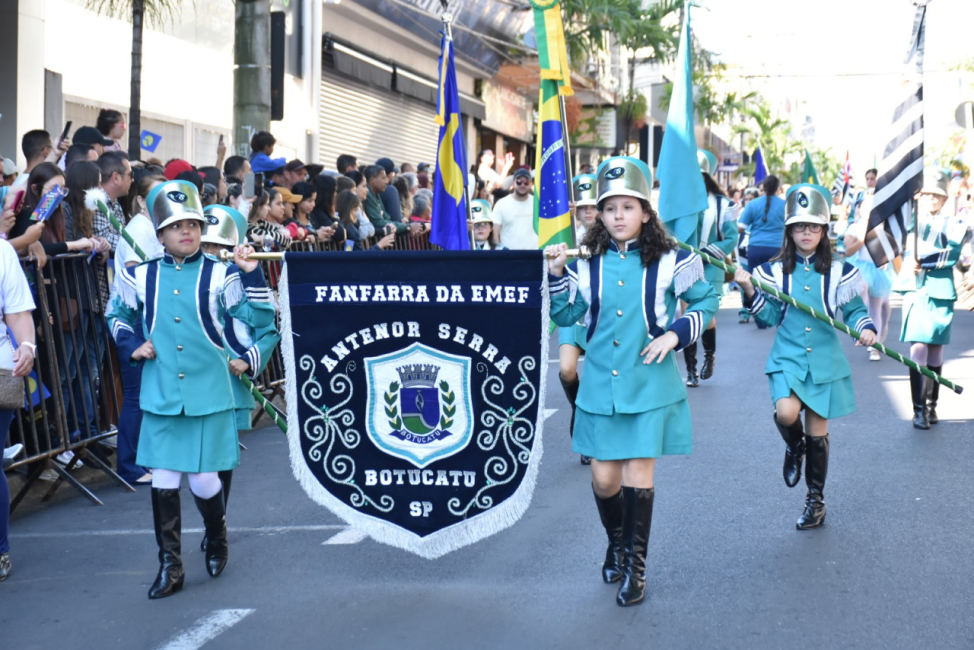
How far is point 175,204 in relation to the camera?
5.63 metres

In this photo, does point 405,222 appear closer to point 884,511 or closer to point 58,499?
point 58,499

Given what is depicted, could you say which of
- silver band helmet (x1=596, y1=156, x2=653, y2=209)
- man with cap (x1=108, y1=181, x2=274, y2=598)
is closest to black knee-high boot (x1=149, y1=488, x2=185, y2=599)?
man with cap (x1=108, y1=181, x2=274, y2=598)

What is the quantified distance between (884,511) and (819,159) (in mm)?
93219

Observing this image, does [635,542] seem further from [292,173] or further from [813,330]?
[292,173]

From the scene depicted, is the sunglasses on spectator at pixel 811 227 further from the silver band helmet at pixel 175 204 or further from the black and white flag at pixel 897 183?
the silver band helmet at pixel 175 204

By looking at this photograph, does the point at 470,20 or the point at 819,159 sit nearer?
the point at 470,20

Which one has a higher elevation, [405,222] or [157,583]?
[405,222]

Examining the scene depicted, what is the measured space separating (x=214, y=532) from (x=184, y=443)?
459 millimetres

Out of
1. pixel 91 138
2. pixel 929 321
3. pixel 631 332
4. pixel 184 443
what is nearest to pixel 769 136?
pixel 929 321

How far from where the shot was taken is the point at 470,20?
27.9m

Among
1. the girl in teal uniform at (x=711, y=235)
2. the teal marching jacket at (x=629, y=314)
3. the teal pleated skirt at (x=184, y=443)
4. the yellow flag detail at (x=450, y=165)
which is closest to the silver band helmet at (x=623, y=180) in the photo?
the teal marching jacket at (x=629, y=314)

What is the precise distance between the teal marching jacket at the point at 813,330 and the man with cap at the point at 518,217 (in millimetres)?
4575

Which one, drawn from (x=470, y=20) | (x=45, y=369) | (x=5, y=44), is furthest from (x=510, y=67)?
(x=45, y=369)

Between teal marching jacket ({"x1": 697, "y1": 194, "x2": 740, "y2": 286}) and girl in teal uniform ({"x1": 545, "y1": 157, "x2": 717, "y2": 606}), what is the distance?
558 cm
